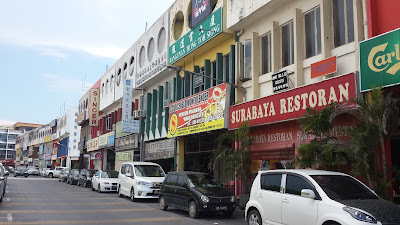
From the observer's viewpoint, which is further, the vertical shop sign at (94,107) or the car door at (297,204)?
the vertical shop sign at (94,107)

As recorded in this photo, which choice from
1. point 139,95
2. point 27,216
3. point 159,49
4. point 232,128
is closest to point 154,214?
point 27,216

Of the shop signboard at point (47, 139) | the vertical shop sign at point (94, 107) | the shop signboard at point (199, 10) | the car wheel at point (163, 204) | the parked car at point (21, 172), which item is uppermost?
the shop signboard at point (199, 10)

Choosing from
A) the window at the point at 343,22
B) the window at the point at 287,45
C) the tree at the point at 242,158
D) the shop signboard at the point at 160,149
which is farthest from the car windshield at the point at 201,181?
the shop signboard at the point at 160,149

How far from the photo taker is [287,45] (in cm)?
1528

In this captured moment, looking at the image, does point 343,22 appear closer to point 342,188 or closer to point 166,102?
point 342,188

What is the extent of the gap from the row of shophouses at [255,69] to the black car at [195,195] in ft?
10.2

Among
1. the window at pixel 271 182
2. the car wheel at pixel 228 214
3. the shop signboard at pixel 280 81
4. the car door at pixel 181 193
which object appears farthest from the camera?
the shop signboard at pixel 280 81

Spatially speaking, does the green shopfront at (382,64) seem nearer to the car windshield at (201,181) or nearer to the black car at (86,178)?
the car windshield at (201,181)

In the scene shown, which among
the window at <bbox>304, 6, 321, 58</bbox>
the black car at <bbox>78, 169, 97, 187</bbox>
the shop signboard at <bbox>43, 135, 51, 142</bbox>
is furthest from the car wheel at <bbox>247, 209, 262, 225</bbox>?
the shop signboard at <bbox>43, 135, 51, 142</bbox>

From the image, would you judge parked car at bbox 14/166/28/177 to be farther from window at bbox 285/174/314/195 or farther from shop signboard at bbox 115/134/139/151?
window at bbox 285/174/314/195

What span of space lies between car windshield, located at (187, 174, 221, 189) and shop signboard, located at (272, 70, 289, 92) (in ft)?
14.8

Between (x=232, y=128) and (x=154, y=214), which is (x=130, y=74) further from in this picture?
(x=154, y=214)

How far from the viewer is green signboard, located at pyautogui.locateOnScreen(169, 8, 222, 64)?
1831 cm

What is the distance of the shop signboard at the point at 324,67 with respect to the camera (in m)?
12.1
